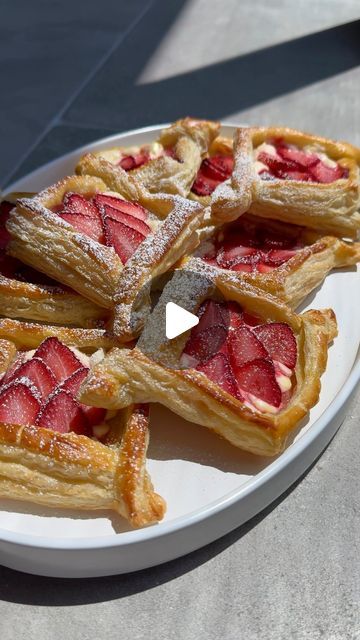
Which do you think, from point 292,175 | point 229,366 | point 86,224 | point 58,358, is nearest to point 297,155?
point 292,175

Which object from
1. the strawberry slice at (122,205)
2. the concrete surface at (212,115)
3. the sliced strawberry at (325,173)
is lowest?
the concrete surface at (212,115)

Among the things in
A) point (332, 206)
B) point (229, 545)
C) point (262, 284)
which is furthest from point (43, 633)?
point (332, 206)

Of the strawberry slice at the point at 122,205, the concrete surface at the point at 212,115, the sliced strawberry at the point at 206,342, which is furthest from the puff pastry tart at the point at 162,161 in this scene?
the concrete surface at the point at 212,115

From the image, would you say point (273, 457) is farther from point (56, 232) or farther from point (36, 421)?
point (56, 232)

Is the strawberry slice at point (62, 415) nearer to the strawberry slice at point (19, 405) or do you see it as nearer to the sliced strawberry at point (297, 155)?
the strawberry slice at point (19, 405)

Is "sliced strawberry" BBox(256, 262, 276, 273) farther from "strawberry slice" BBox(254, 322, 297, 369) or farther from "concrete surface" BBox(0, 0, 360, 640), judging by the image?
"concrete surface" BBox(0, 0, 360, 640)

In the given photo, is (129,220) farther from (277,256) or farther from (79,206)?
(277,256)
